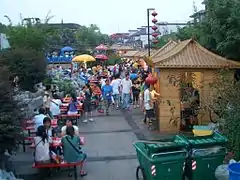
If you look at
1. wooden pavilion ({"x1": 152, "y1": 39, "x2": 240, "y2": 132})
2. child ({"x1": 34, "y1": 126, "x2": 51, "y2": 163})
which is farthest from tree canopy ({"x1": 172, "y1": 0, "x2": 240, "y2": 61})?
child ({"x1": 34, "y1": 126, "x2": 51, "y2": 163})

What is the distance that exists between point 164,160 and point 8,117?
10.4 feet

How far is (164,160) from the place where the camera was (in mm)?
7957

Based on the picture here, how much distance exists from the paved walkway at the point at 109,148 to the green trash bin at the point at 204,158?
1.66 m

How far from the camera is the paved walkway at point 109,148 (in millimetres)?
9922

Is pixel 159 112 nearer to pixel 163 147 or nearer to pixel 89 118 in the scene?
pixel 89 118

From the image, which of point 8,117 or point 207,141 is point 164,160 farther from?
point 8,117

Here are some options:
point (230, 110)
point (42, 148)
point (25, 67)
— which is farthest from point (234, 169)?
point (25, 67)

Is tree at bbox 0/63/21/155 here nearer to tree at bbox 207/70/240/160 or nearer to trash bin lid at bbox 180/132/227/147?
trash bin lid at bbox 180/132/227/147

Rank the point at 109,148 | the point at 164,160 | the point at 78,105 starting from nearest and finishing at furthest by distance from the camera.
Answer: the point at 164,160 < the point at 109,148 < the point at 78,105

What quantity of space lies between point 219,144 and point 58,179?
3.79m

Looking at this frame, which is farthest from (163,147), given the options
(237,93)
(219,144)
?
(237,93)

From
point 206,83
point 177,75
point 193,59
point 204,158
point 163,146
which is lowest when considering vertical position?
point 204,158

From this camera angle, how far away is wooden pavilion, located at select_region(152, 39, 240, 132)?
44.9ft

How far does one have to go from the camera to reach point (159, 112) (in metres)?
14.2
